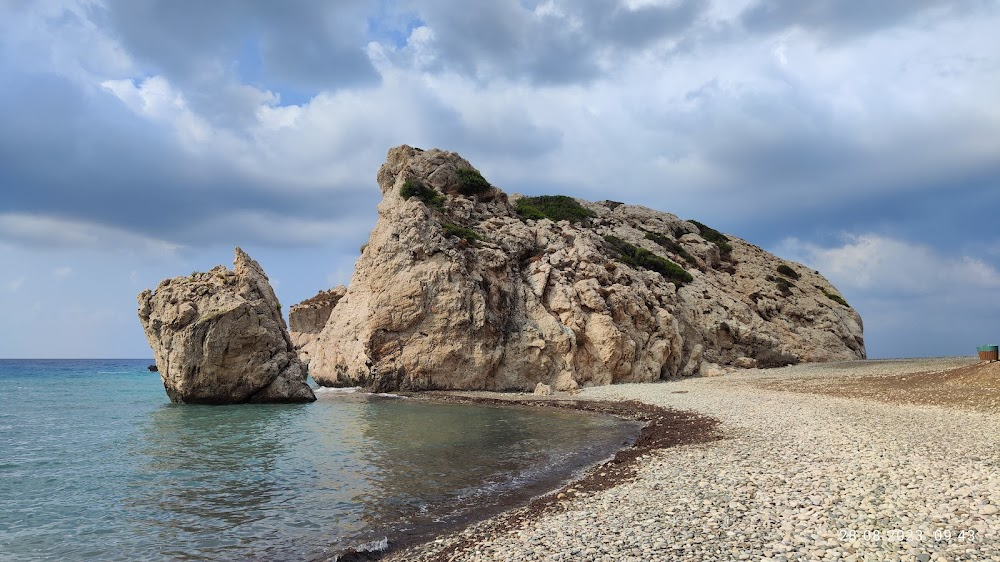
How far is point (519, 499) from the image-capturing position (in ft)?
40.5

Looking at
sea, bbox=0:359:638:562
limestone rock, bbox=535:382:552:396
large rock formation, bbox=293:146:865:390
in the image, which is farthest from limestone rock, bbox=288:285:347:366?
sea, bbox=0:359:638:562

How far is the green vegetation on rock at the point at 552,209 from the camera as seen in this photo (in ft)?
183

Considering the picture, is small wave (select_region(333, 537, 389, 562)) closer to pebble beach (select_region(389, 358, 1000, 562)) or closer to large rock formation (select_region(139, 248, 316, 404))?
pebble beach (select_region(389, 358, 1000, 562))

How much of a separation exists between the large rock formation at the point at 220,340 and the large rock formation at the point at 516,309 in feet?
22.0

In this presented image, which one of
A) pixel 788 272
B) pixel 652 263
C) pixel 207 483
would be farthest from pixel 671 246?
pixel 207 483

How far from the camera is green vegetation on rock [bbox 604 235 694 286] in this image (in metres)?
51.2

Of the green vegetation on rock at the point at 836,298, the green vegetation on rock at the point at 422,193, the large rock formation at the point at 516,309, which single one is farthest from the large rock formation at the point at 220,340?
the green vegetation on rock at the point at 836,298

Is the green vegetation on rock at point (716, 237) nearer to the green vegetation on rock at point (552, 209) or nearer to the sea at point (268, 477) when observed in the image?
the green vegetation on rock at point (552, 209)

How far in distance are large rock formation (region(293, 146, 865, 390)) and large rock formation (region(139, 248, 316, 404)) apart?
6.71 m

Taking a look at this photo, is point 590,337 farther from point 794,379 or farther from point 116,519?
point 116,519

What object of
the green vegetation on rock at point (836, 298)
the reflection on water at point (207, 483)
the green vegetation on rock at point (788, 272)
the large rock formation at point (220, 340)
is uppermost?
the green vegetation on rock at point (788, 272)

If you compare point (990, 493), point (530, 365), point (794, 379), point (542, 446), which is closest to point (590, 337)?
point (530, 365)

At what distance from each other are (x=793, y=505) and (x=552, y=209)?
2284 inches

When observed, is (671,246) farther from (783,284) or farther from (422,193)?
(422,193)
